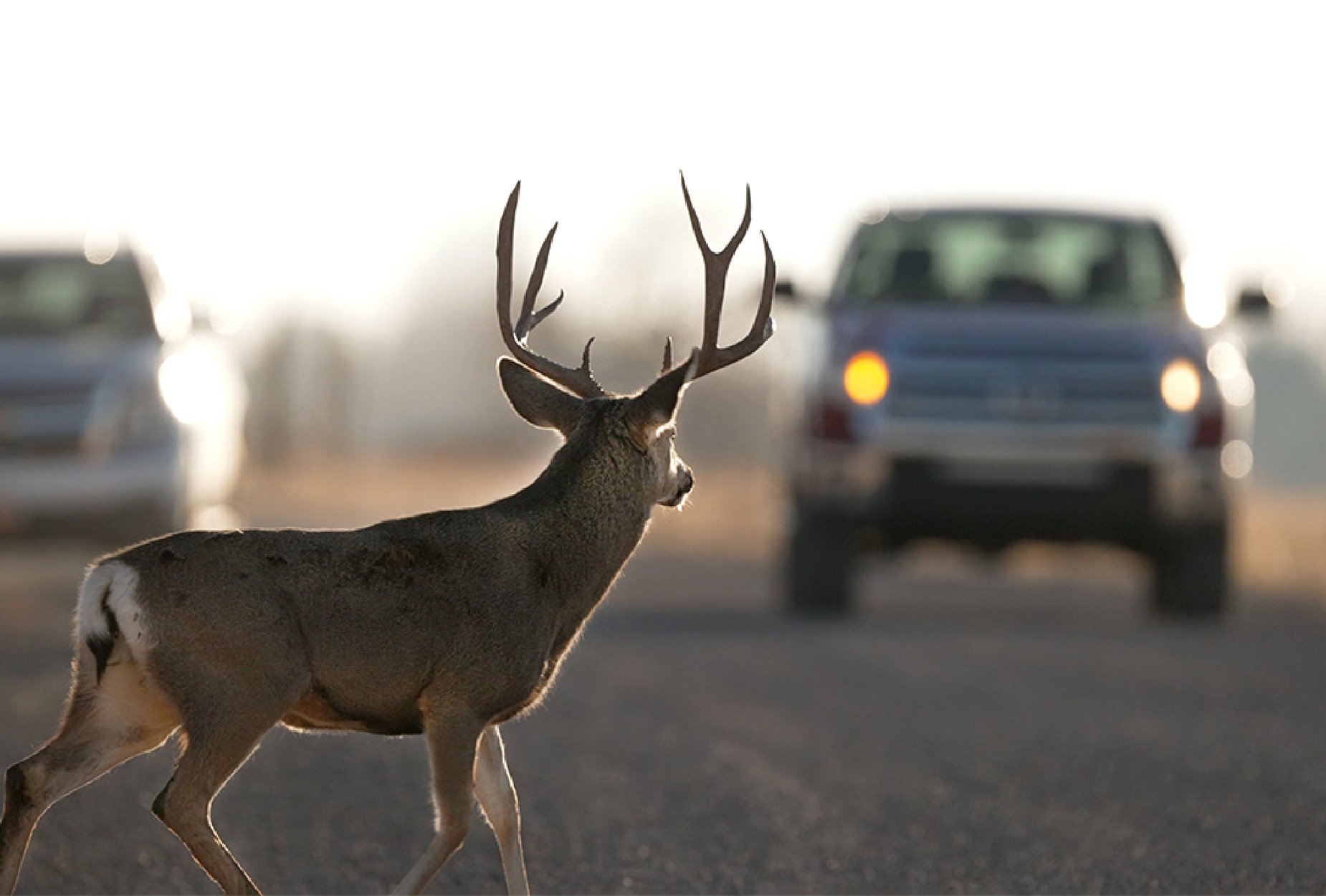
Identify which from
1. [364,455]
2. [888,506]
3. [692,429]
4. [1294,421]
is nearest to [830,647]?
[888,506]

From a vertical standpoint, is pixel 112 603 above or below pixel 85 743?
above

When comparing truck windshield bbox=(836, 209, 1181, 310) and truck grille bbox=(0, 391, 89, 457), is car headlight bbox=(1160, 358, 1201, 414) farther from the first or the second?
truck grille bbox=(0, 391, 89, 457)

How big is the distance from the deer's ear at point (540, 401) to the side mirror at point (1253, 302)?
31.1 feet

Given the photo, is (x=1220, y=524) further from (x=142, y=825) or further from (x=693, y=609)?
(x=142, y=825)

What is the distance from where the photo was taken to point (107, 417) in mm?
16359

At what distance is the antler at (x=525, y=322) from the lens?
755 centimetres

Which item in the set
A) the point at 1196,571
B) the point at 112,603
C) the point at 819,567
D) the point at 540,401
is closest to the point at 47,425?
the point at 819,567

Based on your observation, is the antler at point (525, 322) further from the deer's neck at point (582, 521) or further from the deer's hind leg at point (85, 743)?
the deer's hind leg at point (85, 743)

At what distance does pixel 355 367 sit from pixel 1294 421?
297 ft

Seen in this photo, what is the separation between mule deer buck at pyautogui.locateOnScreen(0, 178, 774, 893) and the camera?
6152 mm

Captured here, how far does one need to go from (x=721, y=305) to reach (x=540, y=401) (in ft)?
2.27

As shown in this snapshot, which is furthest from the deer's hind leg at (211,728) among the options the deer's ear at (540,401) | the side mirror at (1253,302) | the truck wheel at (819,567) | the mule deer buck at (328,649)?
the side mirror at (1253,302)

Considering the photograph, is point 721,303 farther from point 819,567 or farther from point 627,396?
point 819,567

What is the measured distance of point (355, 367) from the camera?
8038 centimetres
